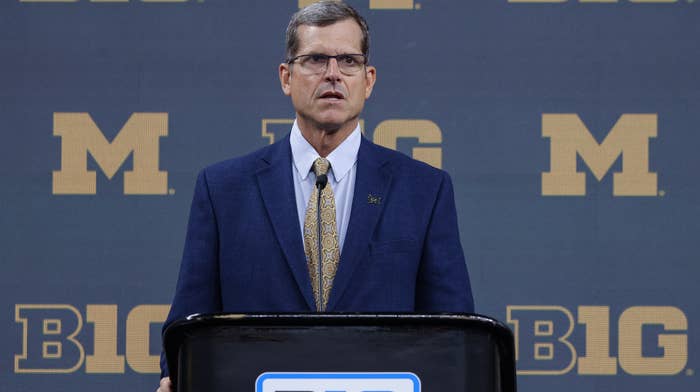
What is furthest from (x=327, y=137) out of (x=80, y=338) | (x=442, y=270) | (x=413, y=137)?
(x=80, y=338)

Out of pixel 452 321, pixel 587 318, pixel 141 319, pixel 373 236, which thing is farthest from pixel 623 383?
pixel 452 321

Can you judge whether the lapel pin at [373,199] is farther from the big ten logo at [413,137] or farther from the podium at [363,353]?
the big ten logo at [413,137]

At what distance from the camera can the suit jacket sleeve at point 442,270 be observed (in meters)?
1.70

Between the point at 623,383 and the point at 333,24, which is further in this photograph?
the point at 623,383

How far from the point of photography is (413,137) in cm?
331

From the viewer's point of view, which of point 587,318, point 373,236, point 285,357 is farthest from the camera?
point 587,318

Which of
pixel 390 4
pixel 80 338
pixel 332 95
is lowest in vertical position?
pixel 80 338

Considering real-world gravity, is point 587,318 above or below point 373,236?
below

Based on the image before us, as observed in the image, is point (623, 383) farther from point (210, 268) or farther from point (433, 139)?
point (210, 268)

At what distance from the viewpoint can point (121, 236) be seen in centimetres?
330

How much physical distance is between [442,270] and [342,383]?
2.45 ft

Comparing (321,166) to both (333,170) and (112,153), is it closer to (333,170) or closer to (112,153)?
(333,170)

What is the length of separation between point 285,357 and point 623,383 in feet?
8.29

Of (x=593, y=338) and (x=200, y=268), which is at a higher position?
(x=200, y=268)
